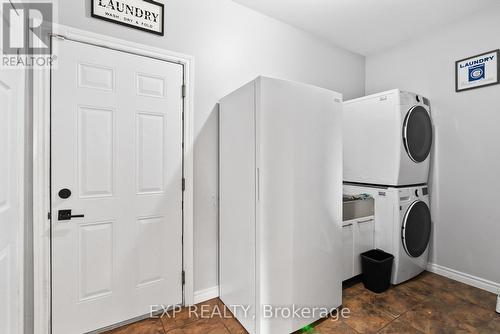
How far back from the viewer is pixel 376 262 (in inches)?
86.8

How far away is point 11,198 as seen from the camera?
1293mm

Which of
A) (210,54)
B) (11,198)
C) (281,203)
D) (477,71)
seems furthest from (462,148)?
(11,198)

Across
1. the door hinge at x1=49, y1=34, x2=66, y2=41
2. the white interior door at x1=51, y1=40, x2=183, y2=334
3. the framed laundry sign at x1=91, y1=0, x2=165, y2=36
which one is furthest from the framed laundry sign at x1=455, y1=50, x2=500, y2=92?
the door hinge at x1=49, y1=34, x2=66, y2=41

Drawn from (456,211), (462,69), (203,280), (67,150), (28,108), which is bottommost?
(203,280)

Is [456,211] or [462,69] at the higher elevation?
[462,69]

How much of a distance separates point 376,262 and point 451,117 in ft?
5.72

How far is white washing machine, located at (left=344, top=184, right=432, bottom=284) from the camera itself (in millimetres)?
2330

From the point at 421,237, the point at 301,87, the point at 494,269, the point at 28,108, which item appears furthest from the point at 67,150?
the point at 494,269

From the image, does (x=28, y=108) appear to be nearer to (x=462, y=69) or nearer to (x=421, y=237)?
(x=421, y=237)

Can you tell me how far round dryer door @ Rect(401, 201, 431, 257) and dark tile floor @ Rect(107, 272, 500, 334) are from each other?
1.25 ft

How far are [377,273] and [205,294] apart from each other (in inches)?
62.5

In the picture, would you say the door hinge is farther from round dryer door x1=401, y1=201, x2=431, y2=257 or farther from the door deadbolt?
round dryer door x1=401, y1=201, x2=431, y2=257

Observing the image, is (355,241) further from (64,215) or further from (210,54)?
(64,215)

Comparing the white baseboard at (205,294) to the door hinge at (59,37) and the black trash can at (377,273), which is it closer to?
the black trash can at (377,273)
